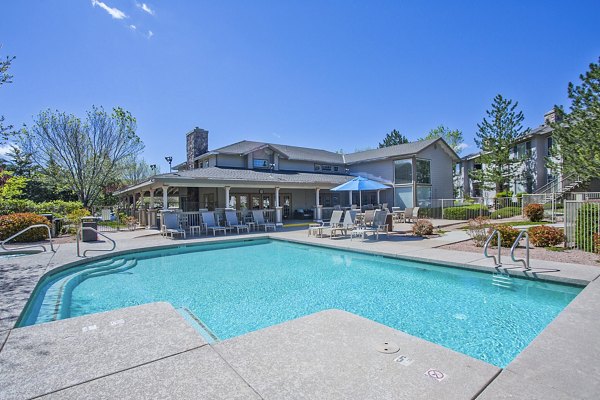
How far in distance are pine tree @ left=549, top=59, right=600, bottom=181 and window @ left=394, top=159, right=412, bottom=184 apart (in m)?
10.1

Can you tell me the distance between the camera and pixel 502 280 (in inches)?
284

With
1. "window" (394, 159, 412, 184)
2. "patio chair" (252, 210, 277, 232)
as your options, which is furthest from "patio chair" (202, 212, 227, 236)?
"window" (394, 159, 412, 184)

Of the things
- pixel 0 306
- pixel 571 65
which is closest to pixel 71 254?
pixel 0 306

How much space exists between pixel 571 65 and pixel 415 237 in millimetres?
18805

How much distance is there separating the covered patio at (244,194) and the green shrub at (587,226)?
11.0 metres

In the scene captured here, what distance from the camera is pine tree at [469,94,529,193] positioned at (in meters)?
30.8

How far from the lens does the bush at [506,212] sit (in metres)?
21.7

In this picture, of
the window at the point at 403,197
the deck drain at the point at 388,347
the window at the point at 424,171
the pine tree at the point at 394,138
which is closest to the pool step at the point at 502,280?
the deck drain at the point at 388,347

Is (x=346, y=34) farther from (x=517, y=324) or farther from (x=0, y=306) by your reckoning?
(x=0, y=306)

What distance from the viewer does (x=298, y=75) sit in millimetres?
20859

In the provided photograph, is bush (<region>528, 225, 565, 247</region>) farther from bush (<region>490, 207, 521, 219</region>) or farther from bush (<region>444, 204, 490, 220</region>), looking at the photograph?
bush (<region>490, 207, 521, 219</region>)

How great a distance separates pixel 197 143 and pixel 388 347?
24.0 m

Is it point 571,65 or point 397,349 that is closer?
point 397,349

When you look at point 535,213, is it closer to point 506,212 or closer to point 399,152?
point 506,212
